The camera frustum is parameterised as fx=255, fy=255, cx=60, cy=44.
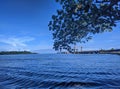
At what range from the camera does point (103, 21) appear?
704 inches

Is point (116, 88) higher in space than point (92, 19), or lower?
lower

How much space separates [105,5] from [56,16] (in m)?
3.38

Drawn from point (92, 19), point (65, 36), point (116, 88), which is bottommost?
point (116, 88)

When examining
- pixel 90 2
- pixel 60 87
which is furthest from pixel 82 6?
pixel 60 87

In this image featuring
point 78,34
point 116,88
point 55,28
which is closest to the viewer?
point 55,28

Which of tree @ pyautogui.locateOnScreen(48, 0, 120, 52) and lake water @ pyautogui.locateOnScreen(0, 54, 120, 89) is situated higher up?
tree @ pyautogui.locateOnScreen(48, 0, 120, 52)

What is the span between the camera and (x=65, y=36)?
1727 cm

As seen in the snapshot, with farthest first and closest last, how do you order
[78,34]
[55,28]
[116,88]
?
1. [116,88]
2. [78,34]
3. [55,28]

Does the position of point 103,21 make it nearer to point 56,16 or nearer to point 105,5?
point 105,5

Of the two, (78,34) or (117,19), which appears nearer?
(117,19)

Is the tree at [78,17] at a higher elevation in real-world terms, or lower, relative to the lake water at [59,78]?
higher

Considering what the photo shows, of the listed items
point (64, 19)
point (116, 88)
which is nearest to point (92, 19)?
point (64, 19)

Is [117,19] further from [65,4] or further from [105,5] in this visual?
[65,4]

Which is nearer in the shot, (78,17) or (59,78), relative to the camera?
(78,17)
